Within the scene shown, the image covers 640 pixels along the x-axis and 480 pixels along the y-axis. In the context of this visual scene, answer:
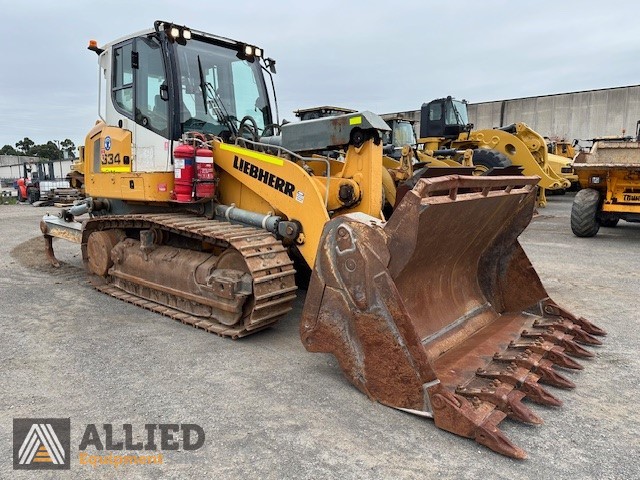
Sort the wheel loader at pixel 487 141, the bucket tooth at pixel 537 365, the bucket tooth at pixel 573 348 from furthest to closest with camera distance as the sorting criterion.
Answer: the wheel loader at pixel 487 141
the bucket tooth at pixel 573 348
the bucket tooth at pixel 537 365

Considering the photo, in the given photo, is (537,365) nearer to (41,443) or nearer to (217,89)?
(41,443)

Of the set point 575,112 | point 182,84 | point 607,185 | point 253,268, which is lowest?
point 253,268

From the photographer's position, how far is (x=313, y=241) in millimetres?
4125

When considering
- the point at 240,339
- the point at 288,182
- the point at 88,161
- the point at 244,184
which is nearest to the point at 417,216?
the point at 288,182

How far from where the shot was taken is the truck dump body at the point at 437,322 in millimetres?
2752

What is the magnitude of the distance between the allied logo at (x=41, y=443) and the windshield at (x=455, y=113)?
14.0 meters

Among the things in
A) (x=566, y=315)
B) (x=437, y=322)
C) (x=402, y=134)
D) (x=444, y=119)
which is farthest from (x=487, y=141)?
(x=437, y=322)

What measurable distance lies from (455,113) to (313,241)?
12.4 m

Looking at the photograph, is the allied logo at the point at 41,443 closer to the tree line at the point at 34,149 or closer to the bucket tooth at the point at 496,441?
the bucket tooth at the point at 496,441

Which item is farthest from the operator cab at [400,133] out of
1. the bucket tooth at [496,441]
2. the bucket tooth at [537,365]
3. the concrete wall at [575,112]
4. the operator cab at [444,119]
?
the concrete wall at [575,112]

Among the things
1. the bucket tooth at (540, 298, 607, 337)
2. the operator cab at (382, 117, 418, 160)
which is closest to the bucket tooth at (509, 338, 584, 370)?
the bucket tooth at (540, 298, 607, 337)

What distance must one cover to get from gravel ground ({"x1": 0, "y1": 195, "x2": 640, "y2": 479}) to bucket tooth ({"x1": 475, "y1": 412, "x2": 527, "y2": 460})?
0.04 meters

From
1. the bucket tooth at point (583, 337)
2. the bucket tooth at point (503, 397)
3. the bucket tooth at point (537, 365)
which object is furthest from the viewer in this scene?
the bucket tooth at point (583, 337)

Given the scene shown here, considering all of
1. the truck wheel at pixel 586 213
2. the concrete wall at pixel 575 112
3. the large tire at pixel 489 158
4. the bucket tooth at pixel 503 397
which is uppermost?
the concrete wall at pixel 575 112
